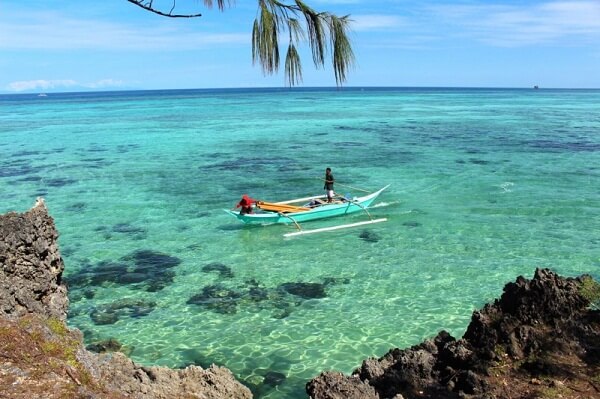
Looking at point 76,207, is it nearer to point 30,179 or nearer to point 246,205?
point 30,179

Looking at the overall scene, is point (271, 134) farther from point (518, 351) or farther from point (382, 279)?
point (518, 351)

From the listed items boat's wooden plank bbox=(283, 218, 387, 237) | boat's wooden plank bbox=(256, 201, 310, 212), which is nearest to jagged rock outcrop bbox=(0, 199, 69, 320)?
boat's wooden plank bbox=(283, 218, 387, 237)

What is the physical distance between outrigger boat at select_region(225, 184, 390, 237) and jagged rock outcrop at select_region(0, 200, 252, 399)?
11.0 metres

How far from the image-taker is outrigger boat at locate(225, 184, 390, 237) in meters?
18.3

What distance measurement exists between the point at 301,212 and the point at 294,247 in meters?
2.39

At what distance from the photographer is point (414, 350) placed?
7.63m

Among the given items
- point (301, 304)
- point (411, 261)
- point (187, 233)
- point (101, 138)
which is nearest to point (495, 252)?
point (411, 261)

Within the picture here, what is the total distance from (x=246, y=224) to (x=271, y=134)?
31.6m

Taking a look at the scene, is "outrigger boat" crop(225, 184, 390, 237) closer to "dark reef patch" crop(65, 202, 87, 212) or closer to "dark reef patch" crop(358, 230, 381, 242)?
"dark reef patch" crop(358, 230, 381, 242)

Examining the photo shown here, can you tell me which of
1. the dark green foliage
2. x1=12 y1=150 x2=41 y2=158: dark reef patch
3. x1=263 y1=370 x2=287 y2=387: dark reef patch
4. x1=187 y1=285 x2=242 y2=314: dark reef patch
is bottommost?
x1=263 y1=370 x2=287 y2=387: dark reef patch

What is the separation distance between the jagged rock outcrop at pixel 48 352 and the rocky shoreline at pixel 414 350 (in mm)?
15

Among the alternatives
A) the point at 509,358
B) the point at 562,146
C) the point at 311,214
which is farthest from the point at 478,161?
the point at 509,358

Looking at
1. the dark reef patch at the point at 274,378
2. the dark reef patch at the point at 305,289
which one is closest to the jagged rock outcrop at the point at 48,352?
the dark reef patch at the point at 274,378

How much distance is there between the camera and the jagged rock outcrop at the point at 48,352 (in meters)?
4.54
